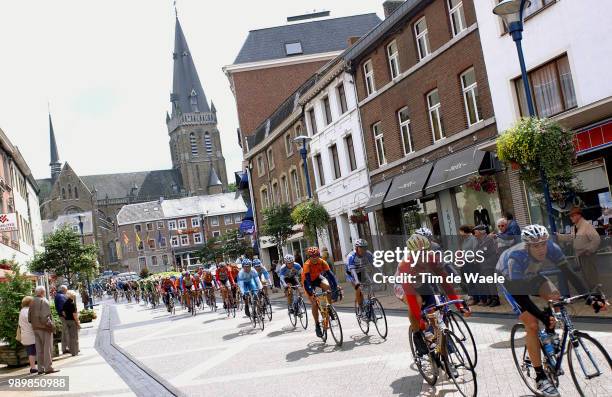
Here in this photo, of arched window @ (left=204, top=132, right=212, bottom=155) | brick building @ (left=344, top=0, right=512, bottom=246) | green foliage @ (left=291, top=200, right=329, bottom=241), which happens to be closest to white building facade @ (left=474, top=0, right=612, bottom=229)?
brick building @ (left=344, top=0, right=512, bottom=246)

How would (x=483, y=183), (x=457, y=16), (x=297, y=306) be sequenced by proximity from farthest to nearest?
1. (x=457, y=16)
2. (x=483, y=183)
3. (x=297, y=306)

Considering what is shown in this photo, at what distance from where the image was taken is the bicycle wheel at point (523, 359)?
231 inches

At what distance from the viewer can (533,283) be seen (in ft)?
18.9

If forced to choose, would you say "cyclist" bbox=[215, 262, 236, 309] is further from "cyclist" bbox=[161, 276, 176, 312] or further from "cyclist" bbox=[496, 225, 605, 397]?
"cyclist" bbox=[496, 225, 605, 397]

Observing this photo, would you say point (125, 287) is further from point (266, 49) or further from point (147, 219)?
point (147, 219)

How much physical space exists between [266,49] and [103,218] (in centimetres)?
8914

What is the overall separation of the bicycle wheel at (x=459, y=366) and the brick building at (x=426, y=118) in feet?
40.0

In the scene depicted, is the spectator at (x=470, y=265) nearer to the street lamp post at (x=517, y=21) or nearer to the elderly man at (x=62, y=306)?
the street lamp post at (x=517, y=21)

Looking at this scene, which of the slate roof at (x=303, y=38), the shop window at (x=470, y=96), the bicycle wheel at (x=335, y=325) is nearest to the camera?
the bicycle wheel at (x=335, y=325)

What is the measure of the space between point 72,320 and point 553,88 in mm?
12917

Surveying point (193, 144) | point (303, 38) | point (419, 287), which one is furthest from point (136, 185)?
point (419, 287)

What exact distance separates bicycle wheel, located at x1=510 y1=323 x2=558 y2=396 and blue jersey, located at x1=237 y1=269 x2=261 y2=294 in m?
10.1

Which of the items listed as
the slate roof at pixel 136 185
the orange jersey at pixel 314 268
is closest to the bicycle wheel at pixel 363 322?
the orange jersey at pixel 314 268

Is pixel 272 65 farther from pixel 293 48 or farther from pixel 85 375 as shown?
pixel 85 375
